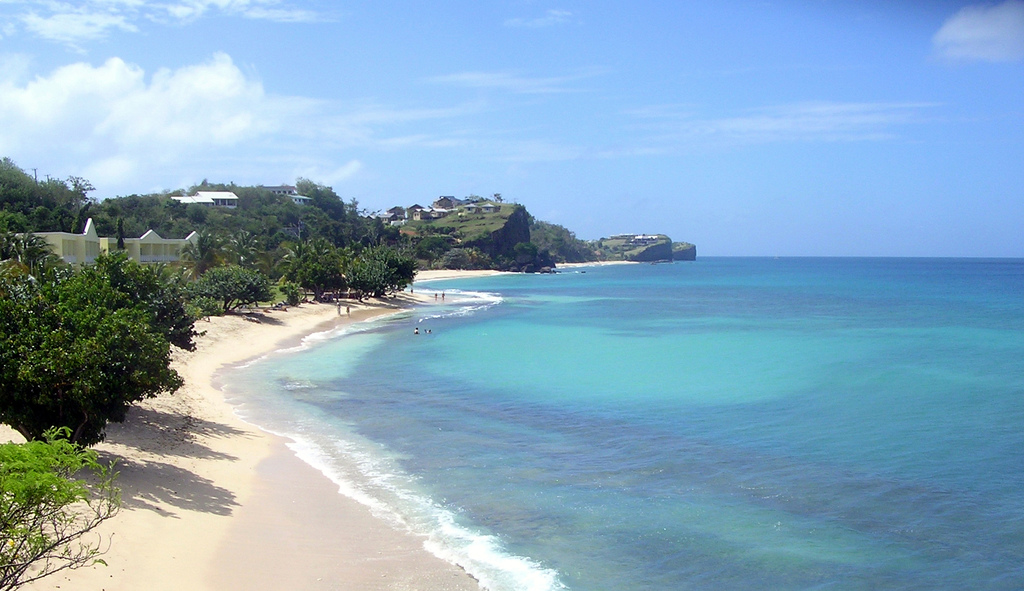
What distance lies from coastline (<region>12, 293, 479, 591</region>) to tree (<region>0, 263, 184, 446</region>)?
1635 mm

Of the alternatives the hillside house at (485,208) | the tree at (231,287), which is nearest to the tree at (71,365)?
the tree at (231,287)

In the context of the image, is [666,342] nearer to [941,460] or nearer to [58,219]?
[941,460]

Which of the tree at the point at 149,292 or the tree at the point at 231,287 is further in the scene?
the tree at the point at 231,287

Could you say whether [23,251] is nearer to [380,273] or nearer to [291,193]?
[380,273]

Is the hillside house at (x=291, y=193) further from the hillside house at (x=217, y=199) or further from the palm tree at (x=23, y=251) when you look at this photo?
the palm tree at (x=23, y=251)

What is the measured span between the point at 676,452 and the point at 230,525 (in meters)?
10.9

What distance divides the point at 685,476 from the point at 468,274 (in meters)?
123

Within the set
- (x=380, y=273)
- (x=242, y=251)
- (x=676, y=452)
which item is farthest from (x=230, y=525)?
(x=380, y=273)

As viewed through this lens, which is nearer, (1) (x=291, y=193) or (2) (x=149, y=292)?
(2) (x=149, y=292)

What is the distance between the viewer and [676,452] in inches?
747

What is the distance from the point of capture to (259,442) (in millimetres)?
18453

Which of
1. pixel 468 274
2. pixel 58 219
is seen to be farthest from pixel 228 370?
pixel 468 274

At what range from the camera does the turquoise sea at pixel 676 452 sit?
12359 millimetres

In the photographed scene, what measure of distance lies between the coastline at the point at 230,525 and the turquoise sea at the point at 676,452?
78 centimetres
